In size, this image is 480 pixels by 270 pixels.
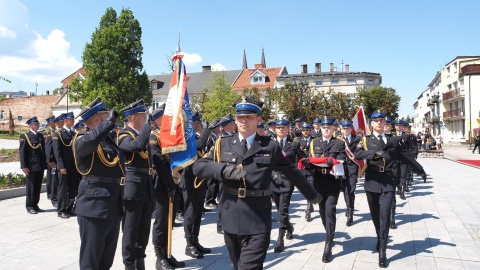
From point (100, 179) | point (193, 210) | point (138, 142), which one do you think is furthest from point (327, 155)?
point (100, 179)

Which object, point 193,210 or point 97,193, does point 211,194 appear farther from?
point 97,193

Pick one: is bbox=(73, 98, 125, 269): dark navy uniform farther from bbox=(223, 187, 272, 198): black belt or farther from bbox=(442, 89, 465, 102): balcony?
bbox=(442, 89, 465, 102): balcony

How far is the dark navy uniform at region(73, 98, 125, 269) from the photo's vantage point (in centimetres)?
430

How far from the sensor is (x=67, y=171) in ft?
32.1

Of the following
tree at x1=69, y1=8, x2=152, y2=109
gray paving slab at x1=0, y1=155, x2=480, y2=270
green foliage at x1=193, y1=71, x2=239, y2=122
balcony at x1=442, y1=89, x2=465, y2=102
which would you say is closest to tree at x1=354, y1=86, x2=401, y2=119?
green foliage at x1=193, y1=71, x2=239, y2=122

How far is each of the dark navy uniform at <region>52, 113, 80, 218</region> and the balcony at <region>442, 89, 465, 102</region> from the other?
66.3 meters

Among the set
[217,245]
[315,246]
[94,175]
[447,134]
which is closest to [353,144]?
[315,246]

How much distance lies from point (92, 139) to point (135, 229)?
1627 millimetres

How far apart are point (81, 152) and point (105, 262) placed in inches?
52.8

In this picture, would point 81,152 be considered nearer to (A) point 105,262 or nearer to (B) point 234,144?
(A) point 105,262

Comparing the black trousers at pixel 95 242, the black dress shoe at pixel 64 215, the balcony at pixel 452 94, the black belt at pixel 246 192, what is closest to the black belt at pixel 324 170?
the black belt at pixel 246 192

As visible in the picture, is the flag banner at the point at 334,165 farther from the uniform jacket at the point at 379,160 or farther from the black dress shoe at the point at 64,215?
the black dress shoe at the point at 64,215

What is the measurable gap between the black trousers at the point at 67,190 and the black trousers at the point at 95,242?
559 cm

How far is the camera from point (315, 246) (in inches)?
281
